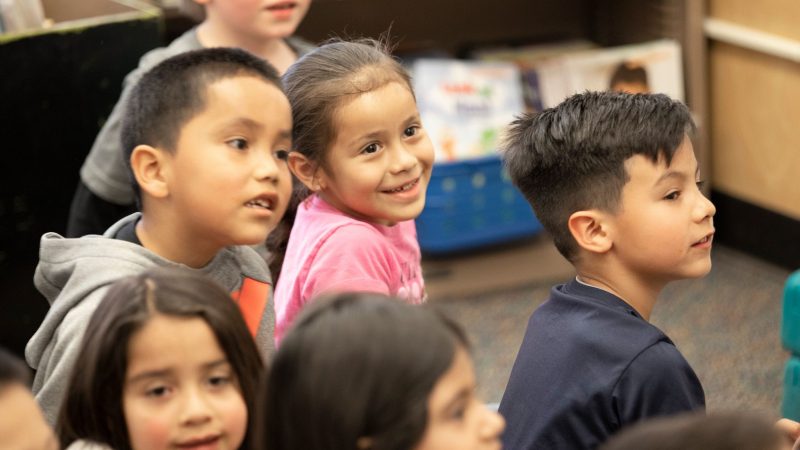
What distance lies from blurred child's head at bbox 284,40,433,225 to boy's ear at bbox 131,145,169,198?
0.24 m

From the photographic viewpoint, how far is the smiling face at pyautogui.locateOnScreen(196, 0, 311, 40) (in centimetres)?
228

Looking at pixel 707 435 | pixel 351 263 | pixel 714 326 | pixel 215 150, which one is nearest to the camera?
pixel 707 435

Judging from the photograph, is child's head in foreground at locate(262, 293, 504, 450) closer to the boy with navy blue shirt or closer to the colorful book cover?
the boy with navy blue shirt

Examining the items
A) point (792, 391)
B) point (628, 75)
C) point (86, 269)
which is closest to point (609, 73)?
point (628, 75)

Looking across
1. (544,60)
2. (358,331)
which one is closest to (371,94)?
(358,331)

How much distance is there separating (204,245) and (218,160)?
13cm

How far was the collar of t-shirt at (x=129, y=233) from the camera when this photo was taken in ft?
5.27

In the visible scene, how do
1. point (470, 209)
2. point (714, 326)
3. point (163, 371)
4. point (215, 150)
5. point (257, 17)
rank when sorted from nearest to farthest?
point (163, 371) → point (215, 150) → point (257, 17) → point (714, 326) → point (470, 209)

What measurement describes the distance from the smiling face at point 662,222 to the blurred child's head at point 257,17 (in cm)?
92

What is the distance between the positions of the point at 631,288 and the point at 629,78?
1942 mm

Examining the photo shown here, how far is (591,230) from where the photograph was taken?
1.63 m

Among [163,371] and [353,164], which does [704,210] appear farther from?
[163,371]

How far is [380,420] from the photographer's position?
3.20 feet

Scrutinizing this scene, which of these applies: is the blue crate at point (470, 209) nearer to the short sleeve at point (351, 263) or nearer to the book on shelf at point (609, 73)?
the book on shelf at point (609, 73)
